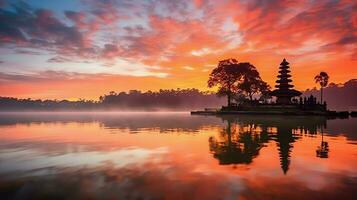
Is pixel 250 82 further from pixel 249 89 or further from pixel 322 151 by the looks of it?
pixel 322 151

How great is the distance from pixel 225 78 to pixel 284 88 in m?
19.1

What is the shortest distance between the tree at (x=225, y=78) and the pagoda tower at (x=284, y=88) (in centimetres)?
1290

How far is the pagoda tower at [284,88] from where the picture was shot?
273 feet

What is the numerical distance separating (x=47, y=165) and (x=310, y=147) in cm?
1648

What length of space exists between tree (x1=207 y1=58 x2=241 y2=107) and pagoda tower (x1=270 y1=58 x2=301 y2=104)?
12904 mm

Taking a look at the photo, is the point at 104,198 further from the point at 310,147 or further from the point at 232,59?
the point at 232,59

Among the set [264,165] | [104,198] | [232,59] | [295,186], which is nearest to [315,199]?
[295,186]

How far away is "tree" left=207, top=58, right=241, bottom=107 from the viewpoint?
95.2 metres

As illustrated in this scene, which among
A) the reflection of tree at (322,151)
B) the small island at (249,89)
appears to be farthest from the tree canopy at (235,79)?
the reflection of tree at (322,151)

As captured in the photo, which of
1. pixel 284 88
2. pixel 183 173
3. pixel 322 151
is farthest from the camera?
pixel 284 88

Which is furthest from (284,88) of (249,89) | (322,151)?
(322,151)

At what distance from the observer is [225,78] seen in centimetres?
9725

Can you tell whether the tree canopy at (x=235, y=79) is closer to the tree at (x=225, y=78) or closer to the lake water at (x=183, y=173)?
A: the tree at (x=225, y=78)

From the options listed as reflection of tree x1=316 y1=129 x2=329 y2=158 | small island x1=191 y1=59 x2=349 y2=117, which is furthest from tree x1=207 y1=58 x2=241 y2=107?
reflection of tree x1=316 y1=129 x2=329 y2=158
